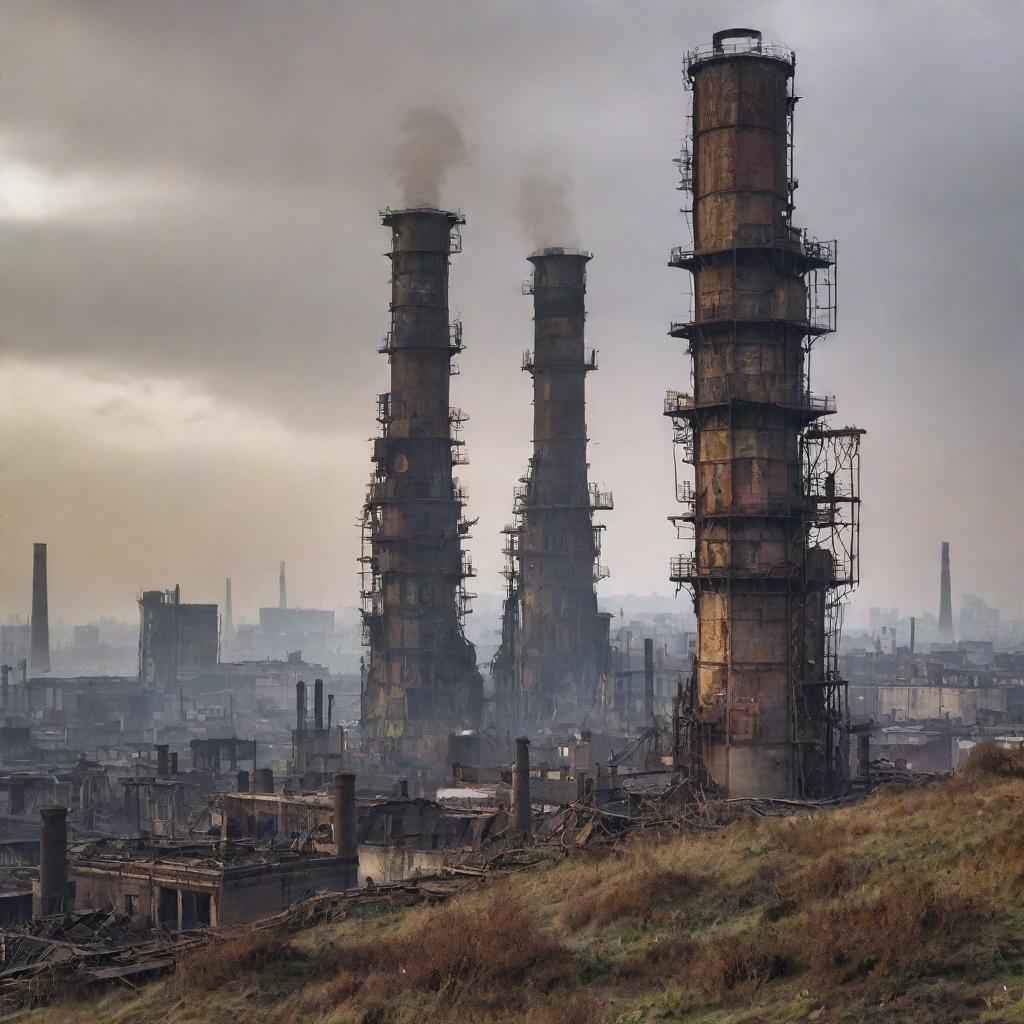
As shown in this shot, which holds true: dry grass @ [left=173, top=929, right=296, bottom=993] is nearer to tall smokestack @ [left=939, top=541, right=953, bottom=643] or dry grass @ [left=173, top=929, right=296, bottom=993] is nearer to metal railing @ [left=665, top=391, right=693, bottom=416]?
metal railing @ [left=665, top=391, right=693, bottom=416]

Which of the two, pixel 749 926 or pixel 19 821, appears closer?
pixel 749 926

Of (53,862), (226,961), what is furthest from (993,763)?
(53,862)

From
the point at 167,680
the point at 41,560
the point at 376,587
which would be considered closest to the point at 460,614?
the point at 376,587

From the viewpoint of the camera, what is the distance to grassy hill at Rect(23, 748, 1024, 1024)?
1442 centimetres

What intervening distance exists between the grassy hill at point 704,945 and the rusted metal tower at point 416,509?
3250 centimetres

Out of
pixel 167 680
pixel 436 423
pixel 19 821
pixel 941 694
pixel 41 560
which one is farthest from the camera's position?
pixel 41 560

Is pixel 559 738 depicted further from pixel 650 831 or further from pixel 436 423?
pixel 650 831

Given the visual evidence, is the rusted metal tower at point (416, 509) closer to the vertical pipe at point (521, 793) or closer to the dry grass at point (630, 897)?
the vertical pipe at point (521, 793)

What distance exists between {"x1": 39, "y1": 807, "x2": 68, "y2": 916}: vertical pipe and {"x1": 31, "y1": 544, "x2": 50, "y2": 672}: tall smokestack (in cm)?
8250

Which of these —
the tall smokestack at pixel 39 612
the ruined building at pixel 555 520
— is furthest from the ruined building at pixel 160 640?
the ruined building at pixel 555 520

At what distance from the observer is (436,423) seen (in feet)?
181

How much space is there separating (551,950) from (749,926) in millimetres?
2116

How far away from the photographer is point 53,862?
31.0 m

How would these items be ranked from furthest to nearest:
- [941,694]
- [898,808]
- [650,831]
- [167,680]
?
[167,680] → [941,694] → [650,831] → [898,808]
